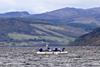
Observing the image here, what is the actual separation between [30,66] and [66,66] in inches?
351

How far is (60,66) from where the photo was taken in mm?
118125

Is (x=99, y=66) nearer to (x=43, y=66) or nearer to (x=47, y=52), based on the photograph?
(x=43, y=66)

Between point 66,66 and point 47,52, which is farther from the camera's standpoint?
point 47,52

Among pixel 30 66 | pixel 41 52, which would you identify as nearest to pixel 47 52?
pixel 41 52

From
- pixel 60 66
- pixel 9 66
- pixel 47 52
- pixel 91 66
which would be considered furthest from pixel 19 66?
pixel 47 52

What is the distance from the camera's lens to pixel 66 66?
4633 inches

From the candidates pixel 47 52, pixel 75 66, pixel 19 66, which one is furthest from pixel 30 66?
pixel 47 52

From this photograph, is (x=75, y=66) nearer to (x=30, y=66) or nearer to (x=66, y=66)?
(x=66, y=66)

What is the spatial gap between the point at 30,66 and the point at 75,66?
36.4 feet

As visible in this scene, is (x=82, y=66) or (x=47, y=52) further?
(x=47, y=52)

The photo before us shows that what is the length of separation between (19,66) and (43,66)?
5.77 m

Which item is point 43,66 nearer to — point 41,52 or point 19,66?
point 19,66

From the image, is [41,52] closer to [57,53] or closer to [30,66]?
[57,53]

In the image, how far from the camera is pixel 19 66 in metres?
119
